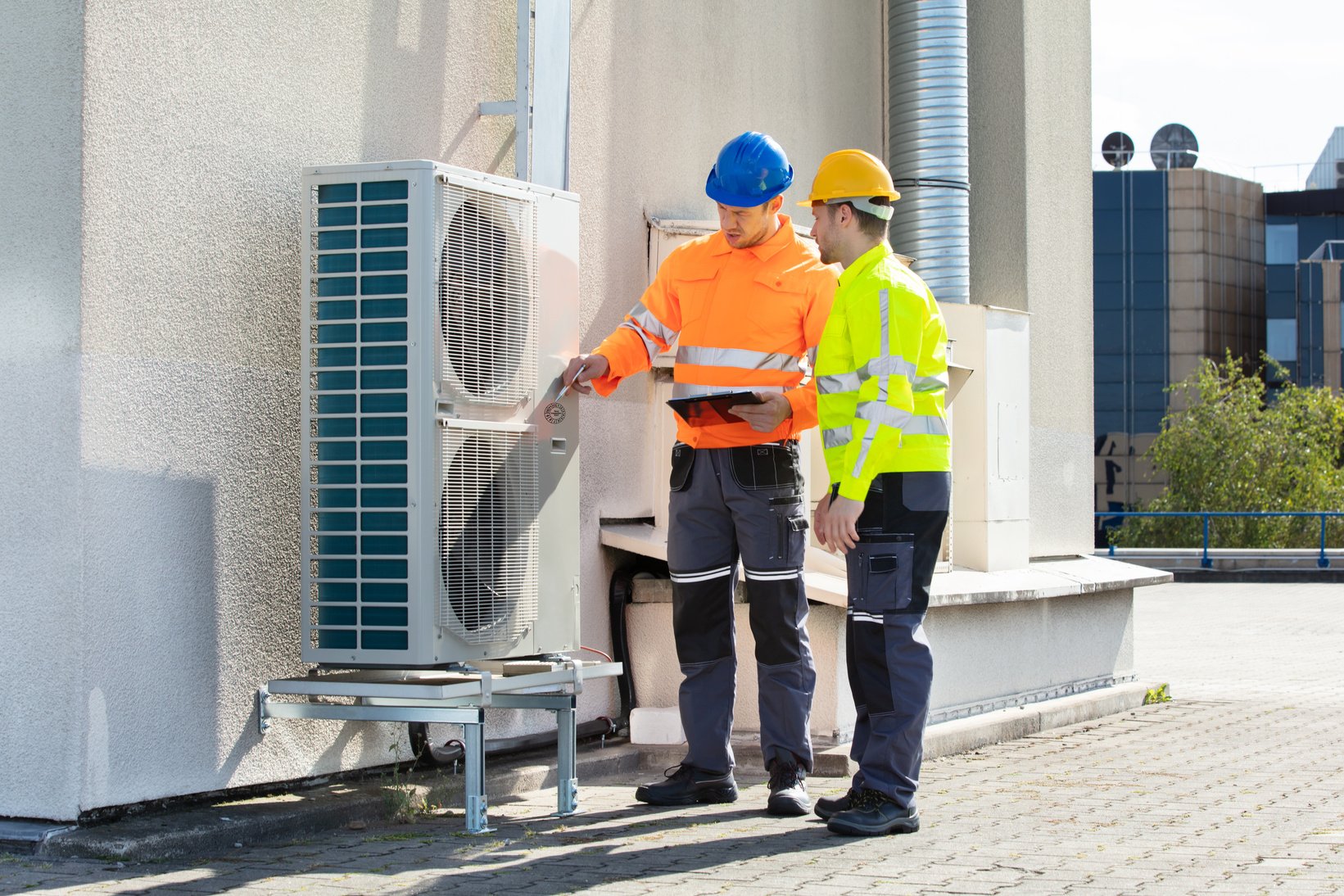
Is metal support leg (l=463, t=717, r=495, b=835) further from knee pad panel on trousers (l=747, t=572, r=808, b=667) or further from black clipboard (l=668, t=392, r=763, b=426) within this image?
black clipboard (l=668, t=392, r=763, b=426)

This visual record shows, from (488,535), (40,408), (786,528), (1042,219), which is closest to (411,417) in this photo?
(488,535)

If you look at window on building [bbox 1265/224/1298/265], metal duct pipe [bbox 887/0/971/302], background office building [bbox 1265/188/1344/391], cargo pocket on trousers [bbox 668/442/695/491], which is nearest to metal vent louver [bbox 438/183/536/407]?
cargo pocket on trousers [bbox 668/442/695/491]

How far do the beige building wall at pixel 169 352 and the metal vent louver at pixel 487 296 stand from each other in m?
0.65

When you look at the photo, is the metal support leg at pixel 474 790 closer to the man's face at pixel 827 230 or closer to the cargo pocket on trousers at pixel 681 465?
the cargo pocket on trousers at pixel 681 465

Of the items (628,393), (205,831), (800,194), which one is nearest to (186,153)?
(205,831)

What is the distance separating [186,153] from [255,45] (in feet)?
1.50

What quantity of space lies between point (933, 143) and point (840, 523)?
13.6ft

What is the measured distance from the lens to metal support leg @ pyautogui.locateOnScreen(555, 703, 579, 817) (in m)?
5.44

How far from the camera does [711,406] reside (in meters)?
5.54

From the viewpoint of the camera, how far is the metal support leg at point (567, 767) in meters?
5.44

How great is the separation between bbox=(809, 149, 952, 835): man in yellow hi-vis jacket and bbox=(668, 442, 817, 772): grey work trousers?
0.30 m

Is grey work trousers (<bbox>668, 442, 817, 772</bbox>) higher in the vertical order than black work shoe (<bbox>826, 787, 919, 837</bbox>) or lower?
higher

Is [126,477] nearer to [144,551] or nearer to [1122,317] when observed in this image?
[144,551]

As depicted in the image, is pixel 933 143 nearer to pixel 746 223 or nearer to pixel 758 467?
pixel 746 223
